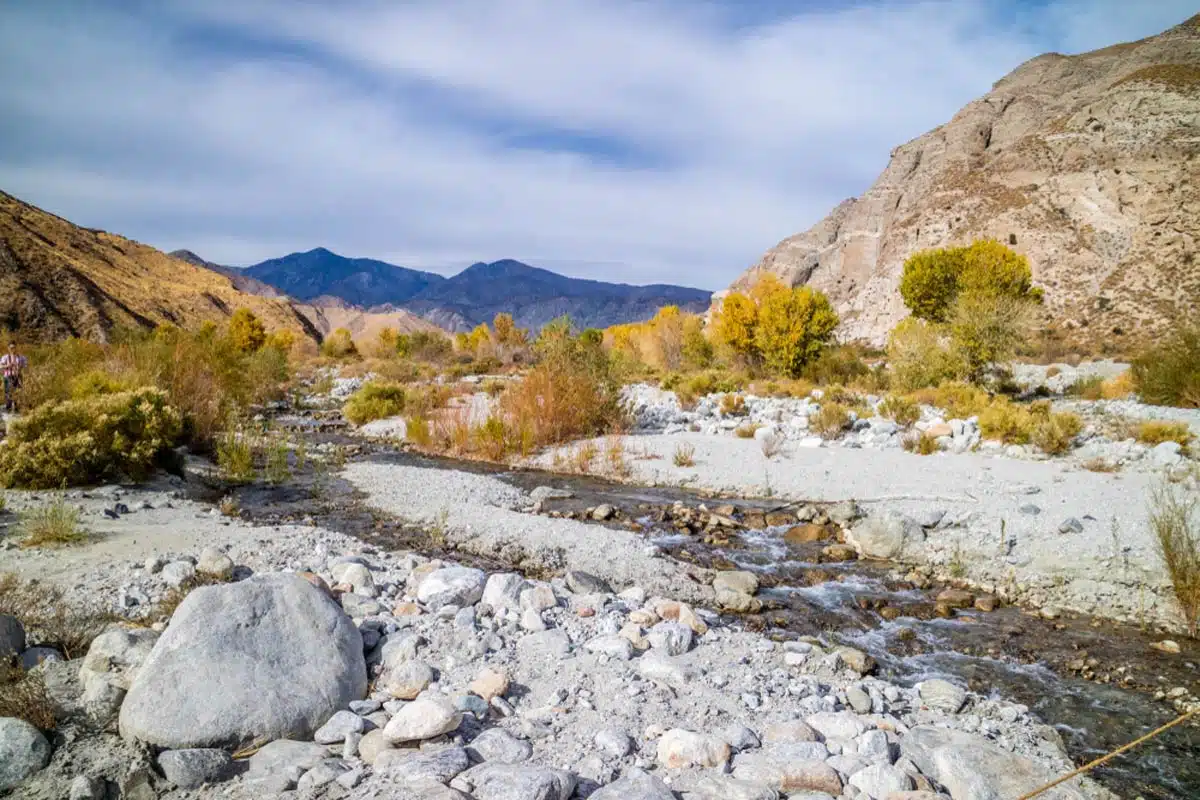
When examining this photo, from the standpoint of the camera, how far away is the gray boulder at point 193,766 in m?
2.96

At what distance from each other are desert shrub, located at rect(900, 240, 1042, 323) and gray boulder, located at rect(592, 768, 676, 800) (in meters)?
38.9

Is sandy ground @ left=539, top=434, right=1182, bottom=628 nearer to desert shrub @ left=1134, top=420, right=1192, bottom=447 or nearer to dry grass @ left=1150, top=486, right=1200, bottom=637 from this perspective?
dry grass @ left=1150, top=486, right=1200, bottom=637

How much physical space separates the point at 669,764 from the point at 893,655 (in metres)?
2.86

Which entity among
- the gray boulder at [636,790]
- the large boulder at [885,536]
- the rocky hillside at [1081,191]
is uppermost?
the rocky hillside at [1081,191]

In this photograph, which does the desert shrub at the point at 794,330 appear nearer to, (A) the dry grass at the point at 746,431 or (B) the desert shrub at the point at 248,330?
(A) the dry grass at the point at 746,431

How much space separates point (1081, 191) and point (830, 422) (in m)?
51.1

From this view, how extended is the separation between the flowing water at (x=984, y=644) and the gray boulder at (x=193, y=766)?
4.08 m

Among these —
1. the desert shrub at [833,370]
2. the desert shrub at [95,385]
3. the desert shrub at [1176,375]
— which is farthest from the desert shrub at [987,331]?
the desert shrub at [95,385]

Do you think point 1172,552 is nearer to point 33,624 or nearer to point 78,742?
A: point 78,742

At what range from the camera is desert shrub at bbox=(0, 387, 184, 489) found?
27.2 feet

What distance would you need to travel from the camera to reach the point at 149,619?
4582 mm

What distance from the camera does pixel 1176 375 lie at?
15570 millimetres

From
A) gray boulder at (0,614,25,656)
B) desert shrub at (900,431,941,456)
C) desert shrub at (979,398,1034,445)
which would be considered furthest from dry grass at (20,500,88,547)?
desert shrub at (979,398,1034,445)

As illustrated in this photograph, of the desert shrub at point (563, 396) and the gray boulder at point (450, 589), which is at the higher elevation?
the desert shrub at point (563, 396)
